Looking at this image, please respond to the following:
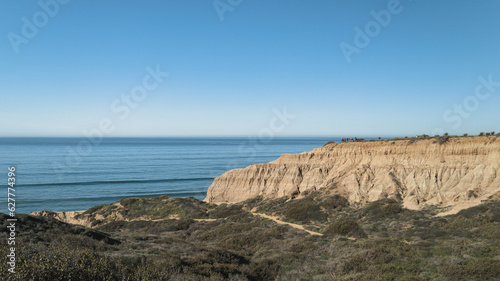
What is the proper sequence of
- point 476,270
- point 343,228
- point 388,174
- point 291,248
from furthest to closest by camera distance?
point 388,174, point 343,228, point 291,248, point 476,270

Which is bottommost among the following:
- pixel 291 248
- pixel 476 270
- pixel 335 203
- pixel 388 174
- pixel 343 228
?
pixel 343 228

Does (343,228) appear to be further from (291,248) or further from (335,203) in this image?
(335,203)

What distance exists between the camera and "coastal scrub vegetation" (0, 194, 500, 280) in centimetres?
A: 1143

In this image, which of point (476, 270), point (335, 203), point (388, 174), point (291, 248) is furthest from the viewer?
point (388, 174)

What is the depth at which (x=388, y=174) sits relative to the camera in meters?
35.3

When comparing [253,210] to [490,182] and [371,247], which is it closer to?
[371,247]

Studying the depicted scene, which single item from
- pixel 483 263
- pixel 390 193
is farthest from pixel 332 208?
pixel 483 263

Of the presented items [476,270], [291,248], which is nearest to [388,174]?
[291,248]

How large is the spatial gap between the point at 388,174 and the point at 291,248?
69.8ft

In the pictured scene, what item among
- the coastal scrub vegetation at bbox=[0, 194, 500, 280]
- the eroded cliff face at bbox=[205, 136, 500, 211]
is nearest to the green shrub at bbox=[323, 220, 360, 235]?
the coastal scrub vegetation at bbox=[0, 194, 500, 280]

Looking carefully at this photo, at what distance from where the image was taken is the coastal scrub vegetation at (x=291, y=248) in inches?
450

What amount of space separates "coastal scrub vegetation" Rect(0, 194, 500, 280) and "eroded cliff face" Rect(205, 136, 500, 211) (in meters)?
2.83

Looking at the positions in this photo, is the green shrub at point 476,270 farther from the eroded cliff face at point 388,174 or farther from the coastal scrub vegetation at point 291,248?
the eroded cliff face at point 388,174

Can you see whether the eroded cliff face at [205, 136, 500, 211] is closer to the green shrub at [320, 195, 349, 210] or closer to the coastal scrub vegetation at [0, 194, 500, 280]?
the green shrub at [320, 195, 349, 210]
